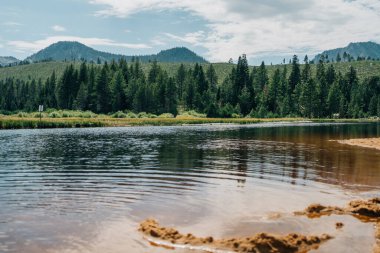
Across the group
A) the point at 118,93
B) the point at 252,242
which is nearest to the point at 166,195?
the point at 252,242

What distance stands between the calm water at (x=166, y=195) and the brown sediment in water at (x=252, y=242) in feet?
1.65

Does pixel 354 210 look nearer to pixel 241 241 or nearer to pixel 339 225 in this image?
pixel 339 225

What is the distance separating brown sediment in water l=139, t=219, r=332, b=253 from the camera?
11320 millimetres

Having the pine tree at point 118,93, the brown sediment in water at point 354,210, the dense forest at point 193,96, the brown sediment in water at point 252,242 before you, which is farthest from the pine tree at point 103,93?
the brown sediment in water at point 252,242

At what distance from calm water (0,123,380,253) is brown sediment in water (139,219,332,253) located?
50cm

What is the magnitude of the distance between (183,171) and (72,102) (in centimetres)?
15187

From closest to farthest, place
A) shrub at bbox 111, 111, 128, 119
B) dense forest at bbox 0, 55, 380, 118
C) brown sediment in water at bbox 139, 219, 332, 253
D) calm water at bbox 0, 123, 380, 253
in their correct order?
brown sediment in water at bbox 139, 219, 332, 253, calm water at bbox 0, 123, 380, 253, shrub at bbox 111, 111, 128, 119, dense forest at bbox 0, 55, 380, 118

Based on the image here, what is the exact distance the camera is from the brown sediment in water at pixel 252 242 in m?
11.3

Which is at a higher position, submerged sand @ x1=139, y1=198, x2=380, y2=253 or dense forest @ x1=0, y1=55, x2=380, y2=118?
dense forest @ x1=0, y1=55, x2=380, y2=118

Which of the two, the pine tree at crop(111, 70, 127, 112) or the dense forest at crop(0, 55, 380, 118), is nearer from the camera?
the pine tree at crop(111, 70, 127, 112)

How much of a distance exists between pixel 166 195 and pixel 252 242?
843 cm

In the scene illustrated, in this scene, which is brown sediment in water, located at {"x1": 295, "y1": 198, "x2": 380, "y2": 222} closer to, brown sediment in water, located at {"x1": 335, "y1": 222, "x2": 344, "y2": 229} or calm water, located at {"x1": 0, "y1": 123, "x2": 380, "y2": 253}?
calm water, located at {"x1": 0, "y1": 123, "x2": 380, "y2": 253}

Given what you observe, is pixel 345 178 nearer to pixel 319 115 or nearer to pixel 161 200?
pixel 161 200

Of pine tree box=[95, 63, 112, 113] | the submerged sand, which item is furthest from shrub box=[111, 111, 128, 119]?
the submerged sand
